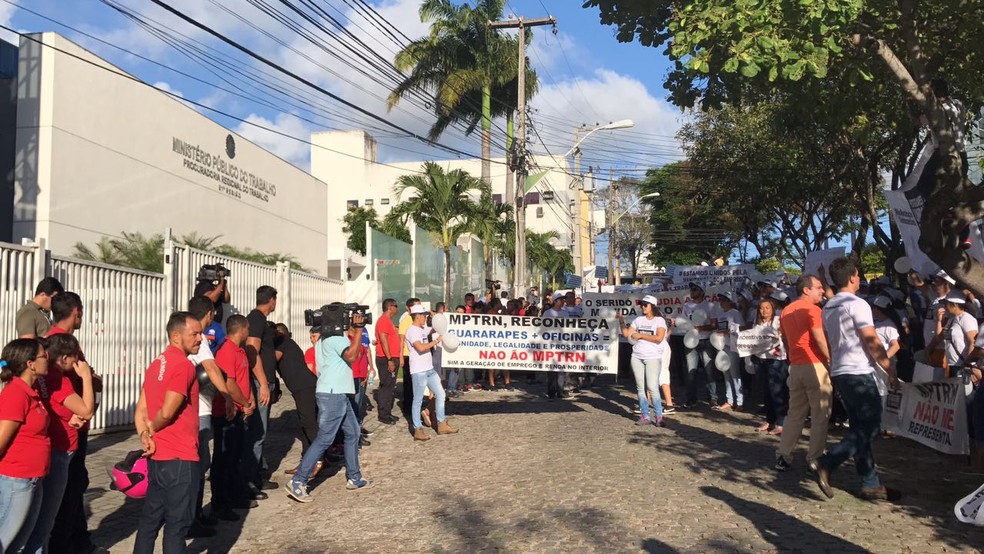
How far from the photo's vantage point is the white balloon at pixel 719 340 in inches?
509

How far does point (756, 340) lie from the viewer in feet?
37.6

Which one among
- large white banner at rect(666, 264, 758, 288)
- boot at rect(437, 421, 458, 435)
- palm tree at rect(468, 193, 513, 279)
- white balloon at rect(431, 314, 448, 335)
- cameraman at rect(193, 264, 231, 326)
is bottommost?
boot at rect(437, 421, 458, 435)

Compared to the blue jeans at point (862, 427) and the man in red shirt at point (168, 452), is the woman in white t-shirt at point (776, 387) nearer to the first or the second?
the blue jeans at point (862, 427)

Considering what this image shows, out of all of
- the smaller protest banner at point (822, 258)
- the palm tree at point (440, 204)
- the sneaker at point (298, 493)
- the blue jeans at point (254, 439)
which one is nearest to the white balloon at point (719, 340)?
the smaller protest banner at point (822, 258)

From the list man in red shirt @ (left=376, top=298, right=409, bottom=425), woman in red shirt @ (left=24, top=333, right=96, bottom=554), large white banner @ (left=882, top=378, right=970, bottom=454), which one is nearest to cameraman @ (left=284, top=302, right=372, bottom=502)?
woman in red shirt @ (left=24, top=333, right=96, bottom=554)

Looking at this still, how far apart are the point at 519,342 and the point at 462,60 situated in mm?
23446

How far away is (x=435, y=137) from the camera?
3578 cm

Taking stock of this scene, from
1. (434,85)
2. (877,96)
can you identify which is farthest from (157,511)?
(434,85)

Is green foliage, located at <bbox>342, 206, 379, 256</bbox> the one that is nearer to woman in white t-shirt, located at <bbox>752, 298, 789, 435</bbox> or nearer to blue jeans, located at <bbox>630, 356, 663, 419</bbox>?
blue jeans, located at <bbox>630, 356, 663, 419</bbox>

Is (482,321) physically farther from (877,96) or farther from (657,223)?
(657,223)

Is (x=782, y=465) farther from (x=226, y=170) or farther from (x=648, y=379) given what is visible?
(x=226, y=170)

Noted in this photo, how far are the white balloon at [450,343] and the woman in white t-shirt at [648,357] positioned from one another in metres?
2.42

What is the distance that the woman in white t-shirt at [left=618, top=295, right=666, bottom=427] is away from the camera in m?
11.4

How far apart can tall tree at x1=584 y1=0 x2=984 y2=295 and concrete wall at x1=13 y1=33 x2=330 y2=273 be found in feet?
47.6
